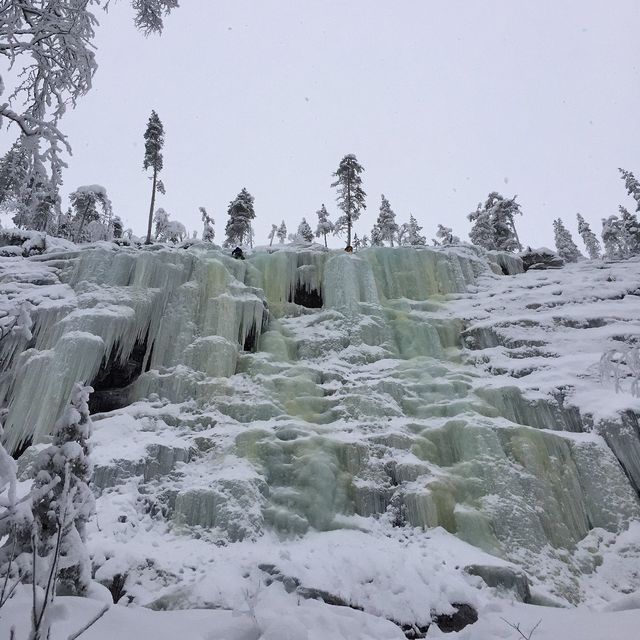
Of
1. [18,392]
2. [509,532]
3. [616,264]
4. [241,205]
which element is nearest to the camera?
[509,532]

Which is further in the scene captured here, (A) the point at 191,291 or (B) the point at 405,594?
(A) the point at 191,291

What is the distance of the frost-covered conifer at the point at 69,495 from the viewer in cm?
657

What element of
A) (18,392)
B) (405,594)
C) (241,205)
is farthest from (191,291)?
(241,205)

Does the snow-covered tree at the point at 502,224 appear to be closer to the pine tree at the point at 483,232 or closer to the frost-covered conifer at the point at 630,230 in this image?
the pine tree at the point at 483,232

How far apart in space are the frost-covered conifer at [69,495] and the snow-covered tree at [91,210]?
1230 inches

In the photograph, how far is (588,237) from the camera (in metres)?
61.4

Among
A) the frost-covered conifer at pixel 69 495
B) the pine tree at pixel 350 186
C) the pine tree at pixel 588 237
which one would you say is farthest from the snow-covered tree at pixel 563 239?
the frost-covered conifer at pixel 69 495

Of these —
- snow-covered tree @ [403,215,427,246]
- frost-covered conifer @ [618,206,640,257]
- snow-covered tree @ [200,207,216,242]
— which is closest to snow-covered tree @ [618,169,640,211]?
frost-covered conifer @ [618,206,640,257]

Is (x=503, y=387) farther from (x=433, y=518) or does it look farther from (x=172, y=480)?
(x=172, y=480)

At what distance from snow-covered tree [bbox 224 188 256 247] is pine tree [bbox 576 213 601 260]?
44386mm

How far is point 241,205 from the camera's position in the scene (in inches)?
1537

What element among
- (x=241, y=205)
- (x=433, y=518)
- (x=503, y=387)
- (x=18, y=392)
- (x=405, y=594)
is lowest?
(x=405, y=594)

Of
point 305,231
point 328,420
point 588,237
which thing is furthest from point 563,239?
point 328,420

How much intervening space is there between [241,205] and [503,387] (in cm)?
2993
